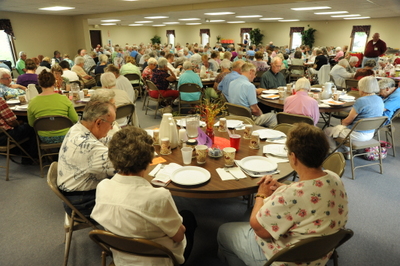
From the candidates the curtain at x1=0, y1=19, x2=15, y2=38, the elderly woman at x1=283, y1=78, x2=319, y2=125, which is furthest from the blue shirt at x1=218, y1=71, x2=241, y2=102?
the curtain at x1=0, y1=19, x2=15, y2=38

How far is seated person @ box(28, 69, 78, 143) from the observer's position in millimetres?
3178

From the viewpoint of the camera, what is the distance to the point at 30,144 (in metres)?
3.74

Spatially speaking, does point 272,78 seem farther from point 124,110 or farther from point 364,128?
point 124,110

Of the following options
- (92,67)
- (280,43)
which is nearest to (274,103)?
(92,67)

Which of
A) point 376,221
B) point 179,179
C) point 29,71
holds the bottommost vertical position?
point 376,221

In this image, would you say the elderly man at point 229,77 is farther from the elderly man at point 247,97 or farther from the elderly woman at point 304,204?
the elderly woman at point 304,204

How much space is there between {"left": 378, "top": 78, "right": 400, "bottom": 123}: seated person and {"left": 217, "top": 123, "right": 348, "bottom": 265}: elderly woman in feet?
9.88

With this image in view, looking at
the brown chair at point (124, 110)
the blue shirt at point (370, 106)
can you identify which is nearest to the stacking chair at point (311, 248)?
the blue shirt at point (370, 106)

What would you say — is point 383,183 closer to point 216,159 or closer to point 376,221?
point 376,221

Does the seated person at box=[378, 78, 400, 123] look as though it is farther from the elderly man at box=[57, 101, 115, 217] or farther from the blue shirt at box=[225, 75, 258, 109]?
the elderly man at box=[57, 101, 115, 217]

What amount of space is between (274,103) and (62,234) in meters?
3.07

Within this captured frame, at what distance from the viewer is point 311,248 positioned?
1.24 meters

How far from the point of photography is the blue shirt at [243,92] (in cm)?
367

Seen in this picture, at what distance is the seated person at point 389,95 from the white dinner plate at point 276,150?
2.41 m
